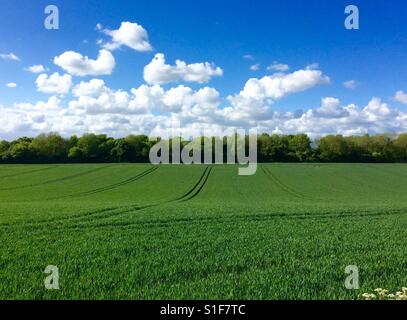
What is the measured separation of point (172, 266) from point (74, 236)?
6.50 m

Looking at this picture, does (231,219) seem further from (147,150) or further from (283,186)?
(147,150)

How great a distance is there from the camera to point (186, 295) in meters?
8.63

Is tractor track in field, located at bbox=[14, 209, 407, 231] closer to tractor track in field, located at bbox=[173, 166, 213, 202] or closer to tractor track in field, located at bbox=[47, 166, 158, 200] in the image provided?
tractor track in field, located at bbox=[173, 166, 213, 202]

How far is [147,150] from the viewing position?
10256cm

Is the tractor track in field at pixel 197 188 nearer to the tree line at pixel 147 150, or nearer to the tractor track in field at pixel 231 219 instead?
the tractor track in field at pixel 231 219

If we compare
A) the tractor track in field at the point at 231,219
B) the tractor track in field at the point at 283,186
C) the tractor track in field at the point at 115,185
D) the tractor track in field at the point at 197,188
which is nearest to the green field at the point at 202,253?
the tractor track in field at the point at 231,219

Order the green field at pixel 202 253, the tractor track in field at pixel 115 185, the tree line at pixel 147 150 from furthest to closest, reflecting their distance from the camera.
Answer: the tree line at pixel 147 150, the tractor track in field at pixel 115 185, the green field at pixel 202 253

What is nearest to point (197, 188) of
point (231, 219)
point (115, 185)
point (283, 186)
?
point (115, 185)

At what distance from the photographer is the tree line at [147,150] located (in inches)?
4038

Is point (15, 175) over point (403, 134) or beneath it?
beneath

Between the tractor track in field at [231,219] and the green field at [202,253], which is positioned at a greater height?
the green field at [202,253]

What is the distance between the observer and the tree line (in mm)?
102562
